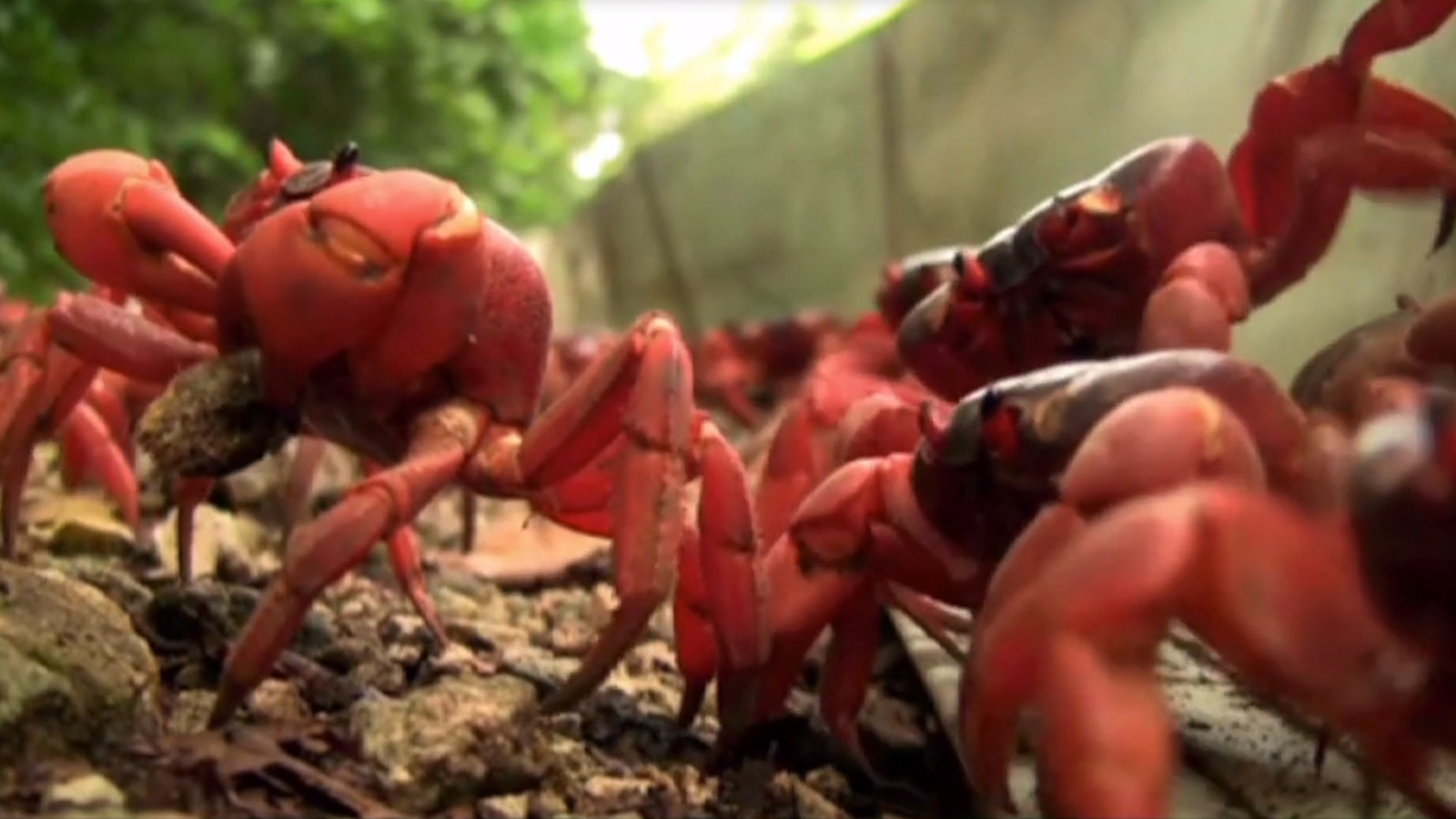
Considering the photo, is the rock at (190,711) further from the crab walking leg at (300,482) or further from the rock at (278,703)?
the crab walking leg at (300,482)

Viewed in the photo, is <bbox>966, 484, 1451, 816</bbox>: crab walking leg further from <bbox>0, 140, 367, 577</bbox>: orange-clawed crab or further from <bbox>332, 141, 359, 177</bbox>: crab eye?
<bbox>0, 140, 367, 577</bbox>: orange-clawed crab

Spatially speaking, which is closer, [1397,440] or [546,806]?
[1397,440]

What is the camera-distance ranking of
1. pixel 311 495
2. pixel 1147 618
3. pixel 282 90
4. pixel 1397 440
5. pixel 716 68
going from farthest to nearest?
pixel 716 68 < pixel 282 90 < pixel 311 495 < pixel 1397 440 < pixel 1147 618

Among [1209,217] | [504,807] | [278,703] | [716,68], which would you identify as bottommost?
[504,807]

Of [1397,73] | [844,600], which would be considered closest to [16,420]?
[844,600]

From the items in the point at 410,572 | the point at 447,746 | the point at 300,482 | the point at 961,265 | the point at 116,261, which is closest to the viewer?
the point at 447,746

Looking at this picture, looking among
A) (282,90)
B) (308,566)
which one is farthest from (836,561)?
(282,90)

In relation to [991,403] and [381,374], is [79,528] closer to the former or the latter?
[381,374]

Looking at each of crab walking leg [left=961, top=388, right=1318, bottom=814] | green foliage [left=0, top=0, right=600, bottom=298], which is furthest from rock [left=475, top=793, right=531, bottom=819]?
green foliage [left=0, top=0, right=600, bottom=298]
